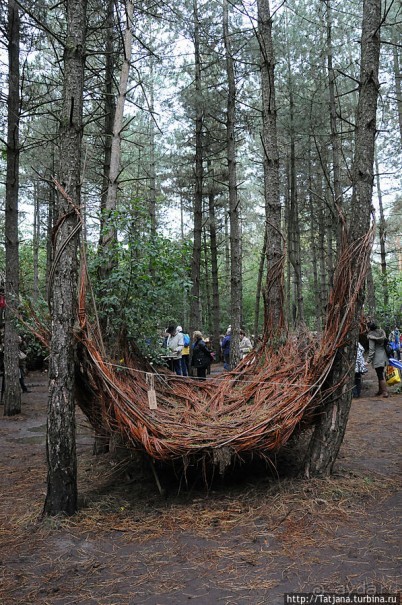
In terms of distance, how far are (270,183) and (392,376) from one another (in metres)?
6.76

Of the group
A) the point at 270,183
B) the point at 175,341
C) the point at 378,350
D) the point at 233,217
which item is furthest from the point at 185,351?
the point at 270,183

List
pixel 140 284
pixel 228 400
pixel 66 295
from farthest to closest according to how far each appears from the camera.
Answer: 1. pixel 140 284
2. pixel 228 400
3. pixel 66 295

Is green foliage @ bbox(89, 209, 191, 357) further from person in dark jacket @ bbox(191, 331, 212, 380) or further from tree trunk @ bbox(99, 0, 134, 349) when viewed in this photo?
person in dark jacket @ bbox(191, 331, 212, 380)

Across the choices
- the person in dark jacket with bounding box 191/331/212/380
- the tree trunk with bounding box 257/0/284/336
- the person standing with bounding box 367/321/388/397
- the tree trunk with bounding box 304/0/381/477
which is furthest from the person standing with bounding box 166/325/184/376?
the tree trunk with bounding box 304/0/381/477

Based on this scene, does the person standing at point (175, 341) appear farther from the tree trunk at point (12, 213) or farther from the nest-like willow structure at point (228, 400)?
the nest-like willow structure at point (228, 400)

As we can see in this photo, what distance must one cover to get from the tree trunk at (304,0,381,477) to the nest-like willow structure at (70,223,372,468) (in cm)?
12

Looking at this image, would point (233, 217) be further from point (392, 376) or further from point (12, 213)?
point (392, 376)

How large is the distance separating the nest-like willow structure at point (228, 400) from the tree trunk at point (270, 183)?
0.89 m

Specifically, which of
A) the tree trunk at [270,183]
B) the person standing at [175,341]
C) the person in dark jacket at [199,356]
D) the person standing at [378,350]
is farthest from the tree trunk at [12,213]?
the person standing at [378,350]

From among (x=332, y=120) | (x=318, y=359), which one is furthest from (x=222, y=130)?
(x=318, y=359)

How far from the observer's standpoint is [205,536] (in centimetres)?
358

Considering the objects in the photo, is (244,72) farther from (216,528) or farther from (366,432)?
(216,528)

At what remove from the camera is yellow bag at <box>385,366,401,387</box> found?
10867 millimetres

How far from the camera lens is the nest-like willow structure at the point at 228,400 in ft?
13.7
